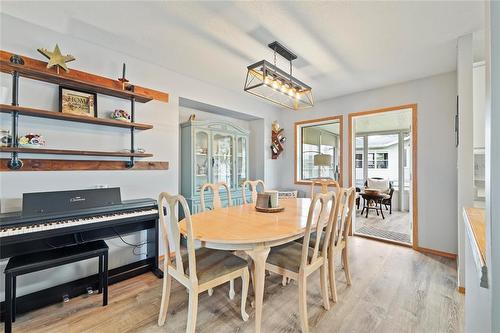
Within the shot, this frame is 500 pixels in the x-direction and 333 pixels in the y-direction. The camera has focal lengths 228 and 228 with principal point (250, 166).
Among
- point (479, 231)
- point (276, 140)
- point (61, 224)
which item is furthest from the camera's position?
point (276, 140)

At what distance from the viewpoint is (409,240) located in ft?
11.9

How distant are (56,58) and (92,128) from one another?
682 mm

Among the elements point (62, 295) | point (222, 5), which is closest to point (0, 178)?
point (62, 295)

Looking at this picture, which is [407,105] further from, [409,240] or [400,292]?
[400,292]

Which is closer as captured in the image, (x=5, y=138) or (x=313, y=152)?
(x=5, y=138)

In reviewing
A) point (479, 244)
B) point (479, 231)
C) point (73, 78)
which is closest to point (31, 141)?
point (73, 78)

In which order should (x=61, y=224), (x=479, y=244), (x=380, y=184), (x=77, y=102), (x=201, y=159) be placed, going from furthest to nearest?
(x=380, y=184)
(x=201, y=159)
(x=77, y=102)
(x=61, y=224)
(x=479, y=244)

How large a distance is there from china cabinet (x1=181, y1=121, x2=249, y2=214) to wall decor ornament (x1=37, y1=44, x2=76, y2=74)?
1.53 m

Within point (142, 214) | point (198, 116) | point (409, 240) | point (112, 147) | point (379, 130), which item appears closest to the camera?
point (142, 214)

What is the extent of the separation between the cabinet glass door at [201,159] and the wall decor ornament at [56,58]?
167 centimetres

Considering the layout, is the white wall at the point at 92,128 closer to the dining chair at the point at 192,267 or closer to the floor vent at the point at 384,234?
the dining chair at the point at 192,267

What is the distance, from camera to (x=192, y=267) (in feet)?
4.91

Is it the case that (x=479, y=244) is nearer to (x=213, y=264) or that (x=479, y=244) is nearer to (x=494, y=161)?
(x=494, y=161)

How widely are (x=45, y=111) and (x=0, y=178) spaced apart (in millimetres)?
671
